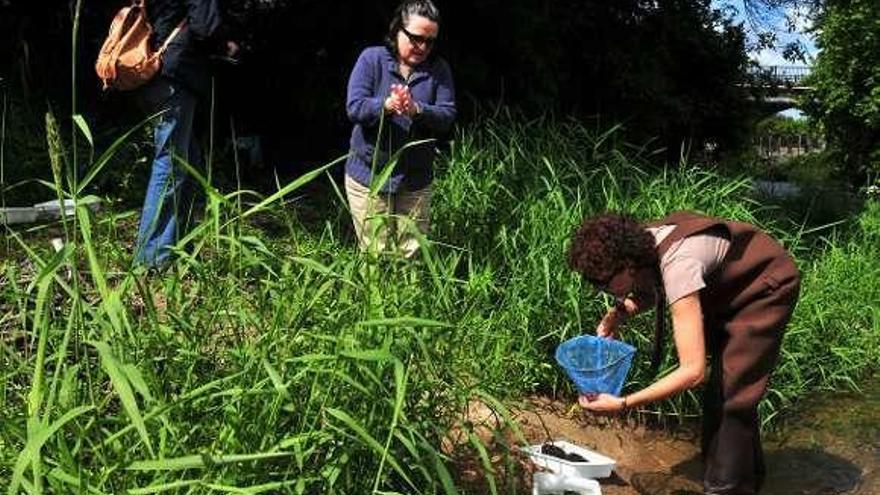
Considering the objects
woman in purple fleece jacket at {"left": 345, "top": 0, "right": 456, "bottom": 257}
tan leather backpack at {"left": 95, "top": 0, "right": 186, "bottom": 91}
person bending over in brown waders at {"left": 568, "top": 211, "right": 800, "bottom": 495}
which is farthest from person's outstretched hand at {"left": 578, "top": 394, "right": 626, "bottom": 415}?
tan leather backpack at {"left": 95, "top": 0, "right": 186, "bottom": 91}

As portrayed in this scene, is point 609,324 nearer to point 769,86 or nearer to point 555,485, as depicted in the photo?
point 555,485

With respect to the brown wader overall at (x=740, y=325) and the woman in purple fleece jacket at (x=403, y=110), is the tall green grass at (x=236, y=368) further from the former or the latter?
the brown wader overall at (x=740, y=325)

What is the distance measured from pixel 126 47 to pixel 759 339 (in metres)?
2.66

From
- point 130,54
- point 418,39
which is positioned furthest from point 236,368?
point 130,54

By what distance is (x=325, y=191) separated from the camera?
22.0ft

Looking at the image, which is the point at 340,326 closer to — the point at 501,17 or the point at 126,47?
the point at 126,47

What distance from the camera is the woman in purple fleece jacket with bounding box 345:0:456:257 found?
3.73 meters

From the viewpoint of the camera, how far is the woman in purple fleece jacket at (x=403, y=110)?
373cm

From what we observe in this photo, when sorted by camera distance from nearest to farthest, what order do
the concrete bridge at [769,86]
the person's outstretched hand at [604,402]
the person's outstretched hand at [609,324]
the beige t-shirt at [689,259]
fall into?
1. the beige t-shirt at [689,259]
2. the person's outstretched hand at [604,402]
3. the person's outstretched hand at [609,324]
4. the concrete bridge at [769,86]

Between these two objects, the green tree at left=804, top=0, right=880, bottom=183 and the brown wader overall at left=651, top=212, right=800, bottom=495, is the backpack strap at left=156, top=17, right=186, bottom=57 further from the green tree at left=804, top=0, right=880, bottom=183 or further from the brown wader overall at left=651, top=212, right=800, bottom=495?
the green tree at left=804, top=0, right=880, bottom=183

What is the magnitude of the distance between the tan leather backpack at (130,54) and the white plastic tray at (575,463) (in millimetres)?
2126

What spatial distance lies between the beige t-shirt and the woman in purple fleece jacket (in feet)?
3.67

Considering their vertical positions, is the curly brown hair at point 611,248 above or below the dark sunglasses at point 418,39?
below

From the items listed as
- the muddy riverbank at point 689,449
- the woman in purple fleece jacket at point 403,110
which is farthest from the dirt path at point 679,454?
the woman in purple fleece jacket at point 403,110
